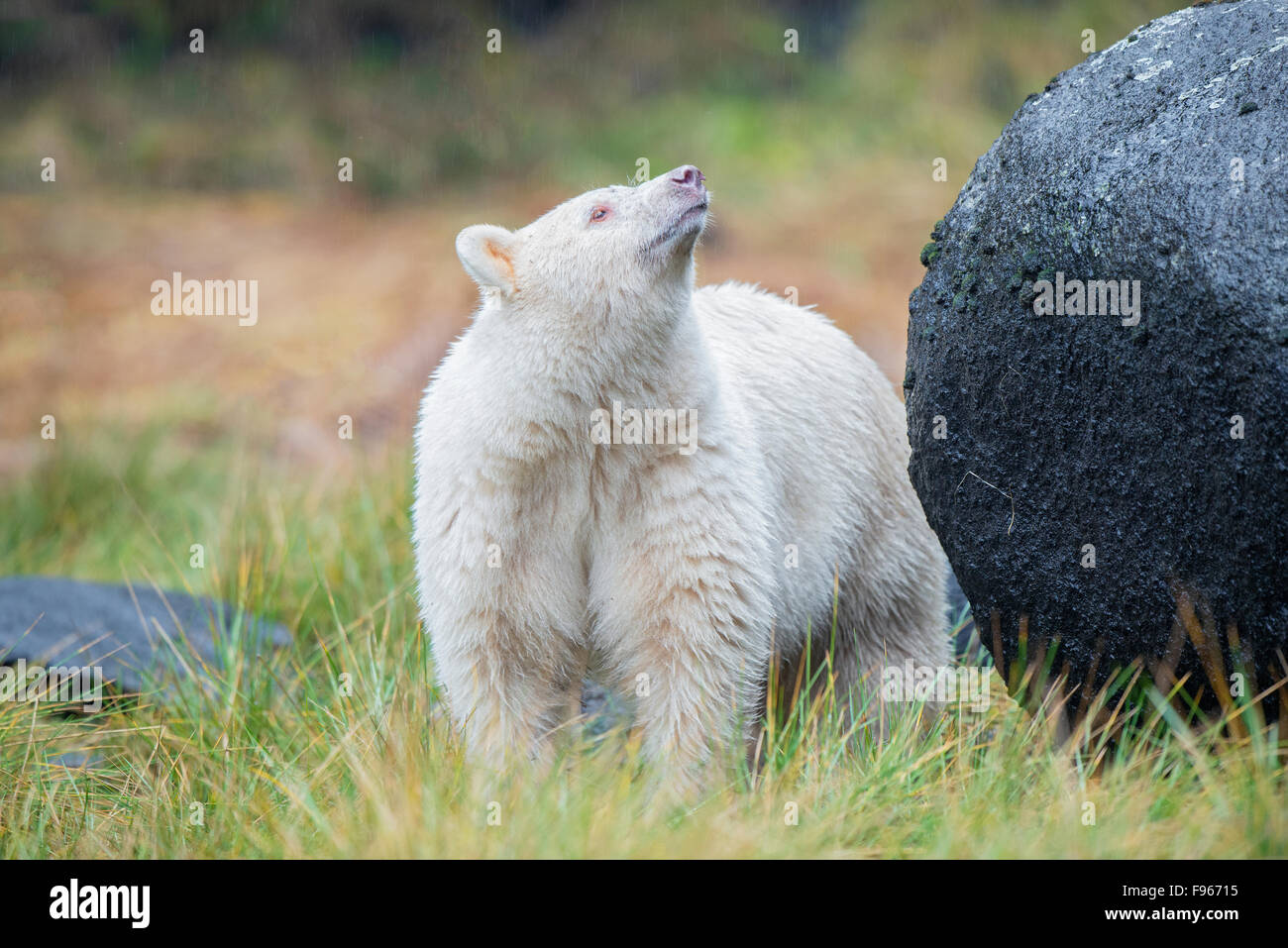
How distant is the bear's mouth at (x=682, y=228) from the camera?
3973 millimetres

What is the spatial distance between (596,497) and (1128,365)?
1658 mm

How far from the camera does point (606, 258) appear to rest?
4004 millimetres

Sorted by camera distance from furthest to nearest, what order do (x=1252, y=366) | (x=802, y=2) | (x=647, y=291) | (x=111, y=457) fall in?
(x=802, y=2) < (x=111, y=457) < (x=647, y=291) < (x=1252, y=366)

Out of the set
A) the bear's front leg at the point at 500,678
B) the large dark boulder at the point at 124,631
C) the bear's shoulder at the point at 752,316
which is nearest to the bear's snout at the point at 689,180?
the bear's shoulder at the point at 752,316

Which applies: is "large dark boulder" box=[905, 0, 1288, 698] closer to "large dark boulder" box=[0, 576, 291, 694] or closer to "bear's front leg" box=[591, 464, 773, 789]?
"bear's front leg" box=[591, 464, 773, 789]

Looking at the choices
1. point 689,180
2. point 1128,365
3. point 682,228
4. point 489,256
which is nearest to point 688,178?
point 689,180

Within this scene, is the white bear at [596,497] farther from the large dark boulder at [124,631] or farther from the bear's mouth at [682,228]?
the large dark boulder at [124,631]

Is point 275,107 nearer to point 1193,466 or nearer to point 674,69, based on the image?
point 674,69

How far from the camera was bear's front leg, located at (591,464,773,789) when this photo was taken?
4.02m

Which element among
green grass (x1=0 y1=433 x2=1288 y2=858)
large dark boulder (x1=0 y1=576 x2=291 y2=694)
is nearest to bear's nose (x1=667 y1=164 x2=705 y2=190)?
green grass (x1=0 y1=433 x2=1288 y2=858)

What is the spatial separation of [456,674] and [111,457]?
5217 mm

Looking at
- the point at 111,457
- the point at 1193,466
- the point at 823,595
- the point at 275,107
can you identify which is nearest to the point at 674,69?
the point at 275,107

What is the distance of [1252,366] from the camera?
315cm

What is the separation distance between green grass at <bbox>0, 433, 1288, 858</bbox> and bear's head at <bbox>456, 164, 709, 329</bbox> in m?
1.37
